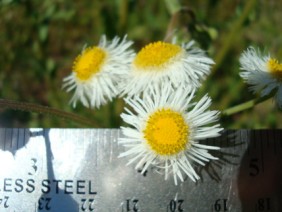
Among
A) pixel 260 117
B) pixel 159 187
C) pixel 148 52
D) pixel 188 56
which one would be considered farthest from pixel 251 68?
pixel 260 117

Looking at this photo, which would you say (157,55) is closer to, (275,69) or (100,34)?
(275,69)

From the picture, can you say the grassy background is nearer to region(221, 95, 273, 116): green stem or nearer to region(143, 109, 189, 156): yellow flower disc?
region(221, 95, 273, 116): green stem

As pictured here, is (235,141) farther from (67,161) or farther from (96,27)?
(96,27)

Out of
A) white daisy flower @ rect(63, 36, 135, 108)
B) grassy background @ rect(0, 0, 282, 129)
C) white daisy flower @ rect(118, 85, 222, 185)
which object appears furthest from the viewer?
grassy background @ rect(0, 0, 282, 129)

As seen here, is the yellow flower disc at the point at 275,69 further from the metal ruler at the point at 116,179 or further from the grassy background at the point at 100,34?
the grassy background at the point at 100,34

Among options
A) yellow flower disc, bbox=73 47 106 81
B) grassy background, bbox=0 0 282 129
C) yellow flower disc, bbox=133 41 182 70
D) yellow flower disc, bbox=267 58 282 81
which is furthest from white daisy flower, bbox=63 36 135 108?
yellow flower disc, bbox=267 58 282 81

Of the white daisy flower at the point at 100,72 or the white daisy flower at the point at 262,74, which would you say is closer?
the white daisy flower at the point at 262,74

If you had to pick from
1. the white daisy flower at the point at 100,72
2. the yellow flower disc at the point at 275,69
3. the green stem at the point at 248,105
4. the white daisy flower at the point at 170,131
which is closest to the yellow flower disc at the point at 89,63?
the white daisy flower at the point at 100,72
